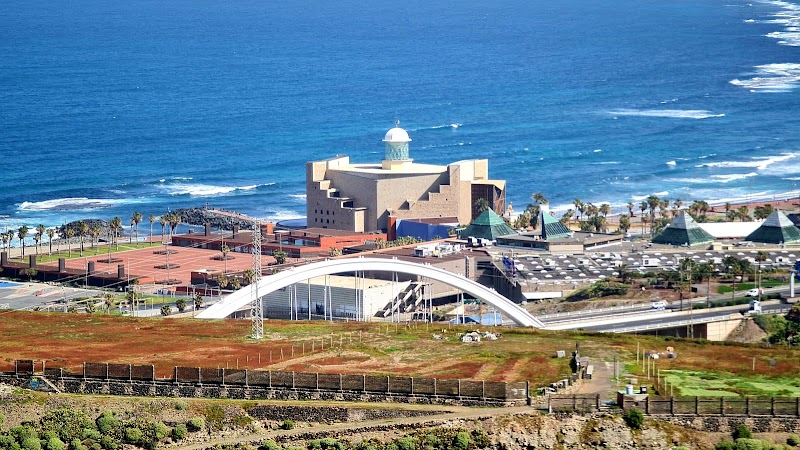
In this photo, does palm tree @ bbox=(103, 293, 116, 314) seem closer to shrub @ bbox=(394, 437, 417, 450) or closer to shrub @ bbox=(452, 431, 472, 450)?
shrub @ bbox=(394, 437, 417, 450)

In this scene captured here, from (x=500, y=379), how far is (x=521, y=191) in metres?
112

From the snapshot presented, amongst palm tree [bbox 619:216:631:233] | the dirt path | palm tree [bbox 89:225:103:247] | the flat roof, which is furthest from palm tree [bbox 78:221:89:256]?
the dirt path

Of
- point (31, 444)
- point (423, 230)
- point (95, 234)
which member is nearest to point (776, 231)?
point (423, 230)

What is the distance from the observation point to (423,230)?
6280 inches

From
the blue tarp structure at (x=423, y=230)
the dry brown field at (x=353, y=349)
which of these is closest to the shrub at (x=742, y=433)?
the dry brown field at (x=353, y=349)

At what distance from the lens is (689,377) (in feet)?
296

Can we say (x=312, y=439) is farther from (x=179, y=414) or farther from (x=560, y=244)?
(x=560, y=244)

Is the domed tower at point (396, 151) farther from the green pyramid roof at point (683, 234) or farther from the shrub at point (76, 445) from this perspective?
the shrub at point (76, 445)

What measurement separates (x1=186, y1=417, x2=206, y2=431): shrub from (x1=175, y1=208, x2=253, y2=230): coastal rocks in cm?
8551

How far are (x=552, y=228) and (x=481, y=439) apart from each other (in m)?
73.8

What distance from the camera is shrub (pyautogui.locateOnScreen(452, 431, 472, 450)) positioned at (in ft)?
267

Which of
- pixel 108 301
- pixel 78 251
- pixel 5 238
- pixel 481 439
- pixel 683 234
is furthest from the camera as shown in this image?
pixel 78 251

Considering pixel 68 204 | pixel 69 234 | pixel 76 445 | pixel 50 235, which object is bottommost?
pixel 76 445

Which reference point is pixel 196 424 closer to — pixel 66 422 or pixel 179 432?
pixel 179 432
